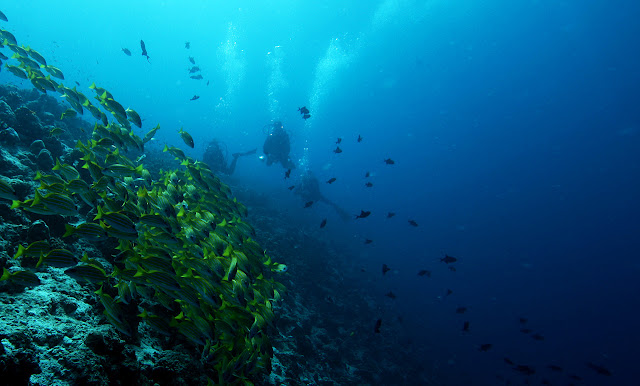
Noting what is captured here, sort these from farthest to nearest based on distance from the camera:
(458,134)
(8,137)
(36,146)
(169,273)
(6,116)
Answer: (458,134) → (6,116) → (36,146) → (8,137) → (169,273)

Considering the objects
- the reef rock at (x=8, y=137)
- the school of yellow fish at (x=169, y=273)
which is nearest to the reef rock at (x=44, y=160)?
the reef rock at (x=8, y=137)

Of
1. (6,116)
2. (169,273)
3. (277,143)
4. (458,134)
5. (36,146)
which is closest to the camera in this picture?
(169,273)

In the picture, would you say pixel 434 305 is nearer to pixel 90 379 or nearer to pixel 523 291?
pixel 90 379

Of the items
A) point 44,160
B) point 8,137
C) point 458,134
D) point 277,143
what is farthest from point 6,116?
point 458,134

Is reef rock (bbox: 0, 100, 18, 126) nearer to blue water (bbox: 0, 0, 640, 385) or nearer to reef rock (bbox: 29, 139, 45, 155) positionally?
reef rock (bbox: 29, 139, 45, 155)

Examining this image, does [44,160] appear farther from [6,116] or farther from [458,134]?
[458,134]

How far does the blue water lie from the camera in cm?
3853

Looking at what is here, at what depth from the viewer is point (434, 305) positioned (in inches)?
1200

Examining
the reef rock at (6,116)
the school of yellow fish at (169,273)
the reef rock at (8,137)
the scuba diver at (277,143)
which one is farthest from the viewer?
the scuba diver at (277,143)

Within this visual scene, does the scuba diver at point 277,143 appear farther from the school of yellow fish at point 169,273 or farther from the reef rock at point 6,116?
the school of yellow fish at point 169,273

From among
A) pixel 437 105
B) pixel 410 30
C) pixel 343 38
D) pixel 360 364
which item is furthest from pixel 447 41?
pixel 360 364

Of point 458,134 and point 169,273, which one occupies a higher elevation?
point 458,134

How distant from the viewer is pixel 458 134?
153375 millimetres

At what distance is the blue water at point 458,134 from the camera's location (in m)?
38.5
